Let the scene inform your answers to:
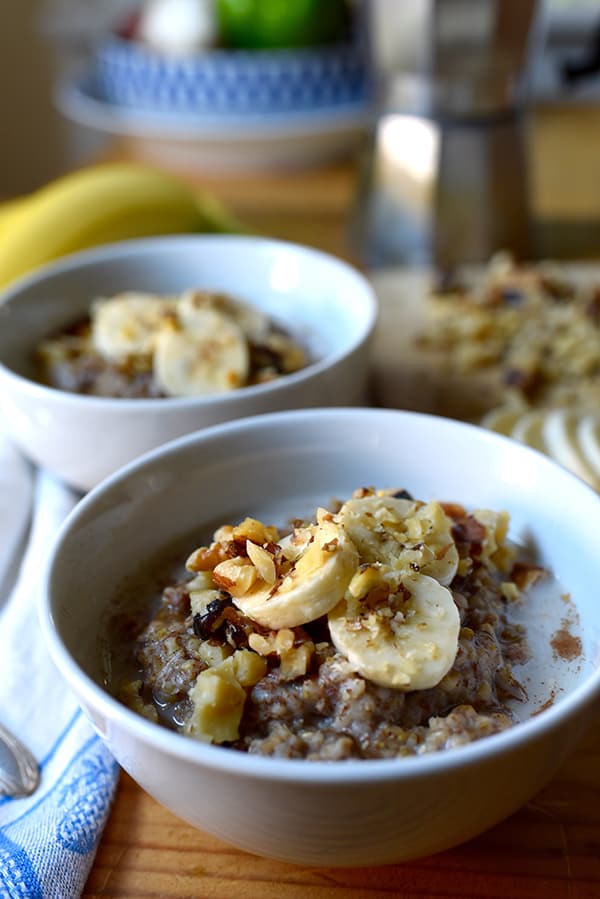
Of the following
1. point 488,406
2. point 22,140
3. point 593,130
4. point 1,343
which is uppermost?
point 1,343

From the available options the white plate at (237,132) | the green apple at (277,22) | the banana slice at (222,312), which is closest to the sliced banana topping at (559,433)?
the banana slice at (222,312)

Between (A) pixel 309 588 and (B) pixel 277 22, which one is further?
(B) pixel 277 22

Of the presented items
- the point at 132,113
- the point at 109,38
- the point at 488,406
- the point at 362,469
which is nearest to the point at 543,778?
the point at 362,469

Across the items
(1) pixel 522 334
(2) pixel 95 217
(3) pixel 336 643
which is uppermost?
(3) pixel 336 643

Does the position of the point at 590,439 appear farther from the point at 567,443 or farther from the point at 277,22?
the point at 277,22

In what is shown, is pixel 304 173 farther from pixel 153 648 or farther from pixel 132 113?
pixel 153 648

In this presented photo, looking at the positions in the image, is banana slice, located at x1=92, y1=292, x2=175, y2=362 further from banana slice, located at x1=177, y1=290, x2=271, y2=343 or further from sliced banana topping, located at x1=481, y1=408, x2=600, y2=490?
sliced banana topping, located at x1=481, y1=408, x2=600, y2=490

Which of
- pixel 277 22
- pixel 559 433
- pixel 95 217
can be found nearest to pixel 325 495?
pixel 559 433
